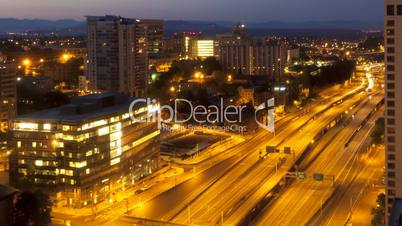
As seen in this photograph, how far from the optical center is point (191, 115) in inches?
872

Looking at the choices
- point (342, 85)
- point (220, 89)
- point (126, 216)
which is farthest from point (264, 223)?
point (342, 85)

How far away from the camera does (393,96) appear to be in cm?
1045

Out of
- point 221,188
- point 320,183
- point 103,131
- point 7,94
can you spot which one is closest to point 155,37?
point 7,94

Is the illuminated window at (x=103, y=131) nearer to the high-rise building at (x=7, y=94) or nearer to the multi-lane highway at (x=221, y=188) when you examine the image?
the multi-lane highway at (x=221, y=188)

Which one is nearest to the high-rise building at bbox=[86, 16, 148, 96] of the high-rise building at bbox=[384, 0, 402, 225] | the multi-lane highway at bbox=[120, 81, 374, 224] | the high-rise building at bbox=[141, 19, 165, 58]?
the multi-lane highway at bbox=[120, 81, 374, 224]

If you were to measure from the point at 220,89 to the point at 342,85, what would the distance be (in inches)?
467

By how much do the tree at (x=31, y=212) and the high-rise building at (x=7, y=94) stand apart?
10637 millimetres

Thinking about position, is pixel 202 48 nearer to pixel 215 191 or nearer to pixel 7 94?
pixel 7 94

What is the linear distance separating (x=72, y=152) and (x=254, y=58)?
84.7ft

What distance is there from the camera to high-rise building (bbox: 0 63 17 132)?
21375mm

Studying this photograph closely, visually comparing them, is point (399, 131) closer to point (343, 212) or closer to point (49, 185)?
point (343, 212)

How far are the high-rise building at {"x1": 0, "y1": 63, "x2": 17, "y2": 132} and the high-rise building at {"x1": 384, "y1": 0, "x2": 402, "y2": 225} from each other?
47.0 feet

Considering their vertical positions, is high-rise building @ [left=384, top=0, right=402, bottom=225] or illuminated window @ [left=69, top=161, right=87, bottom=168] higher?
high-rise building @ [left=384, top=0, right=402, bottom=225]

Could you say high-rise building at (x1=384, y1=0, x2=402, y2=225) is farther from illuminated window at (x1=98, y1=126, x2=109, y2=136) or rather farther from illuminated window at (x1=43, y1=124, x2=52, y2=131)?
illuminated window at (x1=43, y1=124, x2=52, y2=131)
